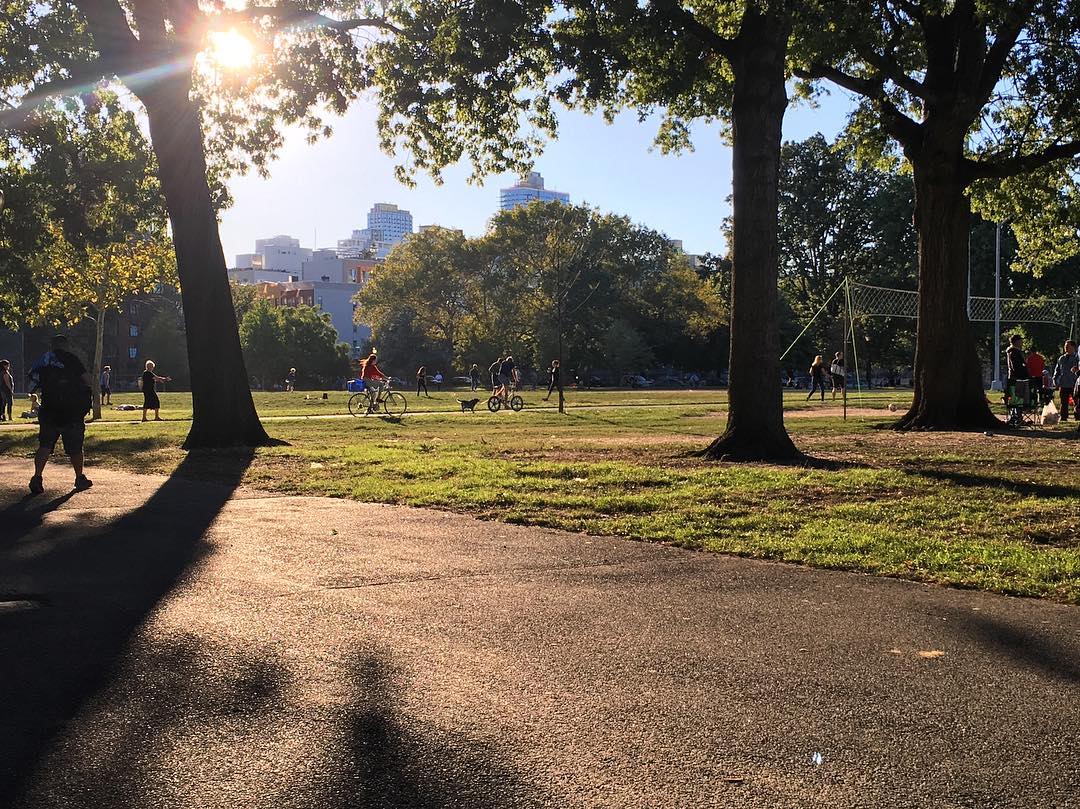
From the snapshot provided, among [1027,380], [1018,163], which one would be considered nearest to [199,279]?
[1018,163]

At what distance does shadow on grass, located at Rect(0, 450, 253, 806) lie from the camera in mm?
3840

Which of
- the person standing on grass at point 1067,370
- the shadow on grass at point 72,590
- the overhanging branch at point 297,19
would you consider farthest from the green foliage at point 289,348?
the shadow on grass at point 72,590

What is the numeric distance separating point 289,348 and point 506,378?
176 ft

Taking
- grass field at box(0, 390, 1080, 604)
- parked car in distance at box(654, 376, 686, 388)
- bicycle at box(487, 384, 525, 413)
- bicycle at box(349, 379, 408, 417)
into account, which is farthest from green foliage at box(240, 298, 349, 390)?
grass field at box(0, 390, 1080, 604)

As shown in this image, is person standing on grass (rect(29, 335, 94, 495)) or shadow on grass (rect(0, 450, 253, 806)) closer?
shadow on grass (rect(0, 450, 253, 806))

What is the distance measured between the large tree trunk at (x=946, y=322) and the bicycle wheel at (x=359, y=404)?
Answer: 15414 mm

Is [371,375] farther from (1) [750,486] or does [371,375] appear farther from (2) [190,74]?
(1) [750,486]

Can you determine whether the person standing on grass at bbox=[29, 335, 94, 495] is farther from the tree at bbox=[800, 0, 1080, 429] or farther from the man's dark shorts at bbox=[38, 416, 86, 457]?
the tree at bbox=[800, 0, 1080, 429]

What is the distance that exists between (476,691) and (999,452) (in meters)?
12.6

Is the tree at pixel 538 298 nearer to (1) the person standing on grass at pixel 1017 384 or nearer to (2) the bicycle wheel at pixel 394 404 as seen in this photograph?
(2) the bicycle wheel at pixel 394 404

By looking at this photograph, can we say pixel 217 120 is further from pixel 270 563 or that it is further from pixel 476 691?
pixel 476 691

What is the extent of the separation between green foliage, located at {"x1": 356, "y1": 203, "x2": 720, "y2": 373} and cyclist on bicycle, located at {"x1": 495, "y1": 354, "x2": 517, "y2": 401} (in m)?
44.2

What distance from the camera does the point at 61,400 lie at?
11.8m

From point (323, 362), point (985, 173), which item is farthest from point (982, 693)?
point (323, 362)
